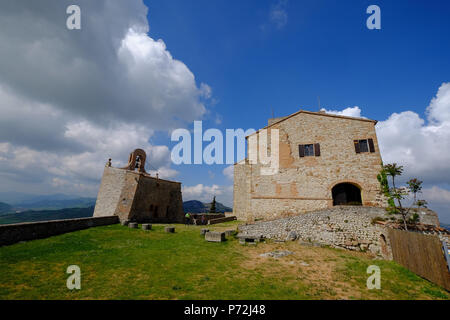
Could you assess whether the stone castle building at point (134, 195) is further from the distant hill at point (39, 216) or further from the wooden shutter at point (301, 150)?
the distant hill at point (39, 216)

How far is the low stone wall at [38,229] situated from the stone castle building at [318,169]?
15.0 meters

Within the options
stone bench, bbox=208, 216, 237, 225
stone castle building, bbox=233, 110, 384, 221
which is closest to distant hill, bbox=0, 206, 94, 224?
stone bench, bbox=208, 216, 237, 225

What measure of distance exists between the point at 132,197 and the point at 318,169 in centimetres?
2025

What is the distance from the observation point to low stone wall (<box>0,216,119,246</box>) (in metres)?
9.67

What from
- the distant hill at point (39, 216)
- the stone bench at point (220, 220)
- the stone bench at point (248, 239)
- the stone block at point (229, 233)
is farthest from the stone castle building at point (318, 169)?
the distant hill at point (39, 216)

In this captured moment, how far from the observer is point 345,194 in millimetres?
17422

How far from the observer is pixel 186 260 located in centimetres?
847

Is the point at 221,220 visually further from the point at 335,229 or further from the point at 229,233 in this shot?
the point at 335,229

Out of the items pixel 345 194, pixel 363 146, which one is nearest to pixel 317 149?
pixel 363 146

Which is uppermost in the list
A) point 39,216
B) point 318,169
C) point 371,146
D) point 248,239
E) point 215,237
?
point 371,146

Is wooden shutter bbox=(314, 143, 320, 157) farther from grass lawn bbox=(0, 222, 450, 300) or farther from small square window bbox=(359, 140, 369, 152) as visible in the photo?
grass lawn bbox=(0, 222, 450, 300)

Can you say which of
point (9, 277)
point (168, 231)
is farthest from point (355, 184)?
point (9, 277)
